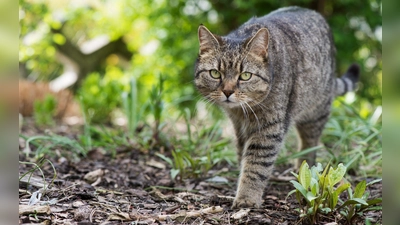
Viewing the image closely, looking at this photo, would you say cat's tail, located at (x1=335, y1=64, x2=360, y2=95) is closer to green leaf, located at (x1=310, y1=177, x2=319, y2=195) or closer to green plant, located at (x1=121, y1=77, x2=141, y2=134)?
green plant, located at (x1=121, y1=77, x2=141, y2=134)

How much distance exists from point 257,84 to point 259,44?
258 millimetres

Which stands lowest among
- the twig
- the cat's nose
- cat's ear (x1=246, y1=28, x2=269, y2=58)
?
the twig

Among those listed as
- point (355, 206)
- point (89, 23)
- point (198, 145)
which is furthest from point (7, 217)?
point (89, 23)

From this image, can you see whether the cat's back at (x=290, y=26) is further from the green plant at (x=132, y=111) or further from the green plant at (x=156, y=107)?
the green plant at (x=132, y=111)

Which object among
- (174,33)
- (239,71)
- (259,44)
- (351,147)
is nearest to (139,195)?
(239,71)

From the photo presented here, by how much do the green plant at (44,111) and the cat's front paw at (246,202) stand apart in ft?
10.1

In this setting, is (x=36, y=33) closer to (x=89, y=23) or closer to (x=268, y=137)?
(x=89, y=23)

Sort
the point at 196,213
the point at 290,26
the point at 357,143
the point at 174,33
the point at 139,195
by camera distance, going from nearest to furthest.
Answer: the point at 196,213
the point at 139,195
the point at 290,26
the point at 357,143
the point at 174,33

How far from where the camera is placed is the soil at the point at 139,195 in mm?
2445

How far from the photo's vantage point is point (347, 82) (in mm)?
4297

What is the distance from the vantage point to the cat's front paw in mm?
2863

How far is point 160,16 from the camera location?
617cm

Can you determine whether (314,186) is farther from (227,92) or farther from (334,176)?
(227,92)

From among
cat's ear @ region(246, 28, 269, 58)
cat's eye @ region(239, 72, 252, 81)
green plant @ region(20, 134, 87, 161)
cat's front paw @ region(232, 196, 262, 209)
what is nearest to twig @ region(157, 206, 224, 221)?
cat's front paw @ region(232, 196, 262, 209)
